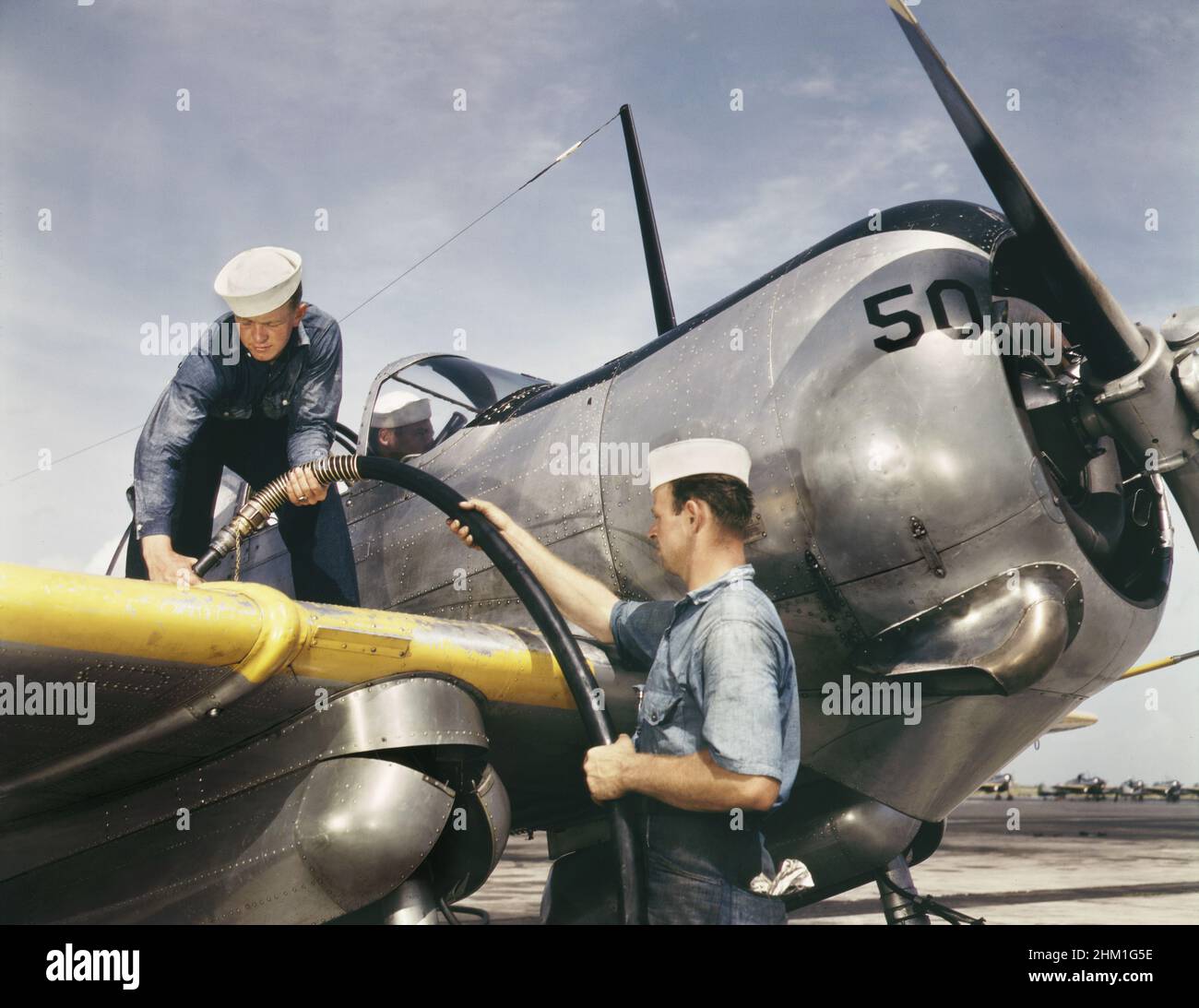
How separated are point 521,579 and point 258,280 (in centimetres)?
151

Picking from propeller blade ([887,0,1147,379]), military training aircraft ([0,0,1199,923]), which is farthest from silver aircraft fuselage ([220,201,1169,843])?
propeller blade ([887,0,1147,379])

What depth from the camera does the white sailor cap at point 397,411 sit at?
4668 mm

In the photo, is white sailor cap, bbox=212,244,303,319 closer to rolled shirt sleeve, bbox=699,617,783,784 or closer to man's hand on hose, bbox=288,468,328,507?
man's hand on hose, bbox=288,468,328,507

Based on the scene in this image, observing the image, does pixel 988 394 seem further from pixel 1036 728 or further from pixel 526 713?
pixel 526 713

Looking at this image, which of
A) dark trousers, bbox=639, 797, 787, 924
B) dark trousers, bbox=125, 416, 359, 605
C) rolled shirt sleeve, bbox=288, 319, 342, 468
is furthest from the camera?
dark trousers, bbox=125, 416, 359, 605

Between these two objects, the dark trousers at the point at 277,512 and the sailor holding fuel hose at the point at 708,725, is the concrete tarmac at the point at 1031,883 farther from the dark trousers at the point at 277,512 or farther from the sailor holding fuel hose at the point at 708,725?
the dark trousers at the point at 277,512

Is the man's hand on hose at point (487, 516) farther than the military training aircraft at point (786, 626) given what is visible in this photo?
Yes

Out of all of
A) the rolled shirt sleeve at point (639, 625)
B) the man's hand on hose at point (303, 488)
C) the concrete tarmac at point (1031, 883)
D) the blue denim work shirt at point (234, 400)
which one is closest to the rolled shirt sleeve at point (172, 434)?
the blue denim work shirt at point (234, 400)

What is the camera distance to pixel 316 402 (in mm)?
3781

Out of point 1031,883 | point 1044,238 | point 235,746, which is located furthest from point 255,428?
point 1031,883

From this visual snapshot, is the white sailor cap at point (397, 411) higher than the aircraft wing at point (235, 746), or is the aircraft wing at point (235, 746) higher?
the white sailor cap at point (397, 411)

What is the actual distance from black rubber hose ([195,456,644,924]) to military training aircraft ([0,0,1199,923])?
0.18 feet

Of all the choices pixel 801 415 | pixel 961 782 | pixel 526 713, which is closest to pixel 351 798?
pixel 526 713

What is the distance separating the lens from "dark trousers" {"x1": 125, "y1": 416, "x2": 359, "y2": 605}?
3.90 metres
